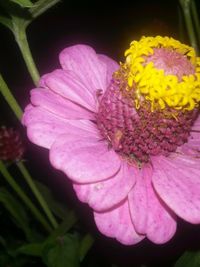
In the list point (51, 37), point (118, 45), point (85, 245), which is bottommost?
point (85, 245)

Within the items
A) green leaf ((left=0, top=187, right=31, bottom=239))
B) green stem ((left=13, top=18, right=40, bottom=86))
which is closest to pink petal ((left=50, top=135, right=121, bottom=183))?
green stem ((left=13, top=18, right=40, bottom=86))

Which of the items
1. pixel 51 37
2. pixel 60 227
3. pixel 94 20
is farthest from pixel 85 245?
pixel 94 20

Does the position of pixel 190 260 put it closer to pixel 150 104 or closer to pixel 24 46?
pixel 150 104

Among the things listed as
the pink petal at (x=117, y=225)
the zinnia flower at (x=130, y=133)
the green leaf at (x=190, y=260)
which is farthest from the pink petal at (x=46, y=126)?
the green leaf at (x=190, y=260)

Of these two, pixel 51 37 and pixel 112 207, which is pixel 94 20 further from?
pixel 112 207

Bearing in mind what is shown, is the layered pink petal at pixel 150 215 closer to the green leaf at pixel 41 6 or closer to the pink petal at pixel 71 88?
the pink petal at pixel 71 88

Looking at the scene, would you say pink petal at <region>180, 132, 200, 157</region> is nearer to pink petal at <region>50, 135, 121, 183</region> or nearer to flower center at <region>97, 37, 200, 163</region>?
flower center at <region>97, 37, 200, 163</region>

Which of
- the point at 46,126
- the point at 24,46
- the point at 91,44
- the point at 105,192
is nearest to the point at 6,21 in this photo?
the point at 24,46
